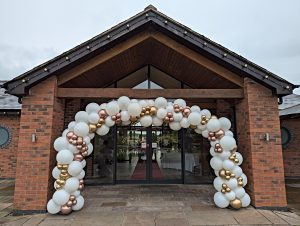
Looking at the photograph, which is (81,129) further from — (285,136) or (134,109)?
(285,136)

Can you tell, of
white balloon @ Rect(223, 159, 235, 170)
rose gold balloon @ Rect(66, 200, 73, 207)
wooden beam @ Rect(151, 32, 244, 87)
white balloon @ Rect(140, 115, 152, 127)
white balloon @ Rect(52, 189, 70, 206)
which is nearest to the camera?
white balloon @ Rect(52, 189, 70, 206)

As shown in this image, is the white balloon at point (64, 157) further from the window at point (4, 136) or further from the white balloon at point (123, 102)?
the window at point (4, 136)

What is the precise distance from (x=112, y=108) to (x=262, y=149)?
3594 mm

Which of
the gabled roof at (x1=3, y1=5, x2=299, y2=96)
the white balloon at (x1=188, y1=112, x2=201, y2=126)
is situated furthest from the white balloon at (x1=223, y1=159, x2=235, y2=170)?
the gabled roof at (x1=3, y1=5, x2=299, y2=96)

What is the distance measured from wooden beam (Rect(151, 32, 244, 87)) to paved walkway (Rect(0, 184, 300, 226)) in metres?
3.03

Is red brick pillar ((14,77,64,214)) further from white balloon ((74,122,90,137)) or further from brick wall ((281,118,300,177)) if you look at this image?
brick wall ((281,118,300,177))

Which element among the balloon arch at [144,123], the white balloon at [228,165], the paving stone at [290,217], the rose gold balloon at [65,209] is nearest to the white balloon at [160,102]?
the balloon arch at [144,123]

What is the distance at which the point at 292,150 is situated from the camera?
9156mm

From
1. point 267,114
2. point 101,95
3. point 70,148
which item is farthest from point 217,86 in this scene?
point 70,148

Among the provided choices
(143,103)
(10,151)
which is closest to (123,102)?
(143,103)

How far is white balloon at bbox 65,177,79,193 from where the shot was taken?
15.2ft

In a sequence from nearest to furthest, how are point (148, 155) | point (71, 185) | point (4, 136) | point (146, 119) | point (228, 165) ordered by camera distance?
point (71, 185)
point (228, 165)
point (146, 119)
point (148, 155)
point (4, 136)

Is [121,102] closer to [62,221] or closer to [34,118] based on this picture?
[34,118]

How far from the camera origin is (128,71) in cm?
770
